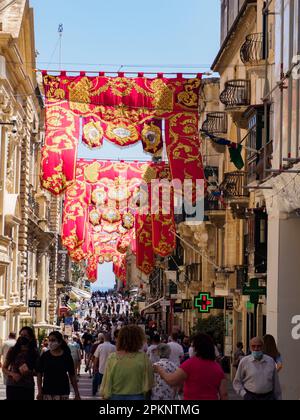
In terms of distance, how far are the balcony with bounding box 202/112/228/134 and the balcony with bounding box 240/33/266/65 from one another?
864 centimetres

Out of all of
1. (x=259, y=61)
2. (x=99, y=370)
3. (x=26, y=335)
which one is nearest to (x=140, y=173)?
(x=259, y=61)

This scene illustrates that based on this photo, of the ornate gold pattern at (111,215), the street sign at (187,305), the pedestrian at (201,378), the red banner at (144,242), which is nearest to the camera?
the pedestrian at (201,378)

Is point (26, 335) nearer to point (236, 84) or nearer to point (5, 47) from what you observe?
point (236, 84)

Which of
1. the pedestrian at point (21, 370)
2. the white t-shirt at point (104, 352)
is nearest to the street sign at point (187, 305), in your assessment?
the white t-shirt at point (104, 352)

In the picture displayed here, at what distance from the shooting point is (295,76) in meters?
18.6

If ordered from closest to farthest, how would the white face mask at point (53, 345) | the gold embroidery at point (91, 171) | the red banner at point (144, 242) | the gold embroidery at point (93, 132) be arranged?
1. the white face mask at point (53, 345)
2. the gold embroidery at point (93, 132)
3. the gold embroidery at point (91, 171)
4. the red banner at point (144, 242)

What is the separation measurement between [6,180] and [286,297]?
Answer: 23403mm

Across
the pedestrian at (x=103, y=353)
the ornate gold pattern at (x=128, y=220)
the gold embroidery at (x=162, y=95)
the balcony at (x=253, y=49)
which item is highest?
the balcony at (x=253, y=49)

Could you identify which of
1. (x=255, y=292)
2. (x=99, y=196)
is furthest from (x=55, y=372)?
(x=99, y=196)

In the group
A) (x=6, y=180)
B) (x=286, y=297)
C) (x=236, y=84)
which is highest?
(x=236, y=84)

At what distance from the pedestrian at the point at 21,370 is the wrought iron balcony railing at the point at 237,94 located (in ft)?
70.8

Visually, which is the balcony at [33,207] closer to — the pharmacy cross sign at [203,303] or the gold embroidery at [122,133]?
the pharmacy cross sign at [203,303]

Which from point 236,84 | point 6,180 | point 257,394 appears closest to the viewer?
point 257,394

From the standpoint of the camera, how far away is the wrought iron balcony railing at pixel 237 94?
116 ft
